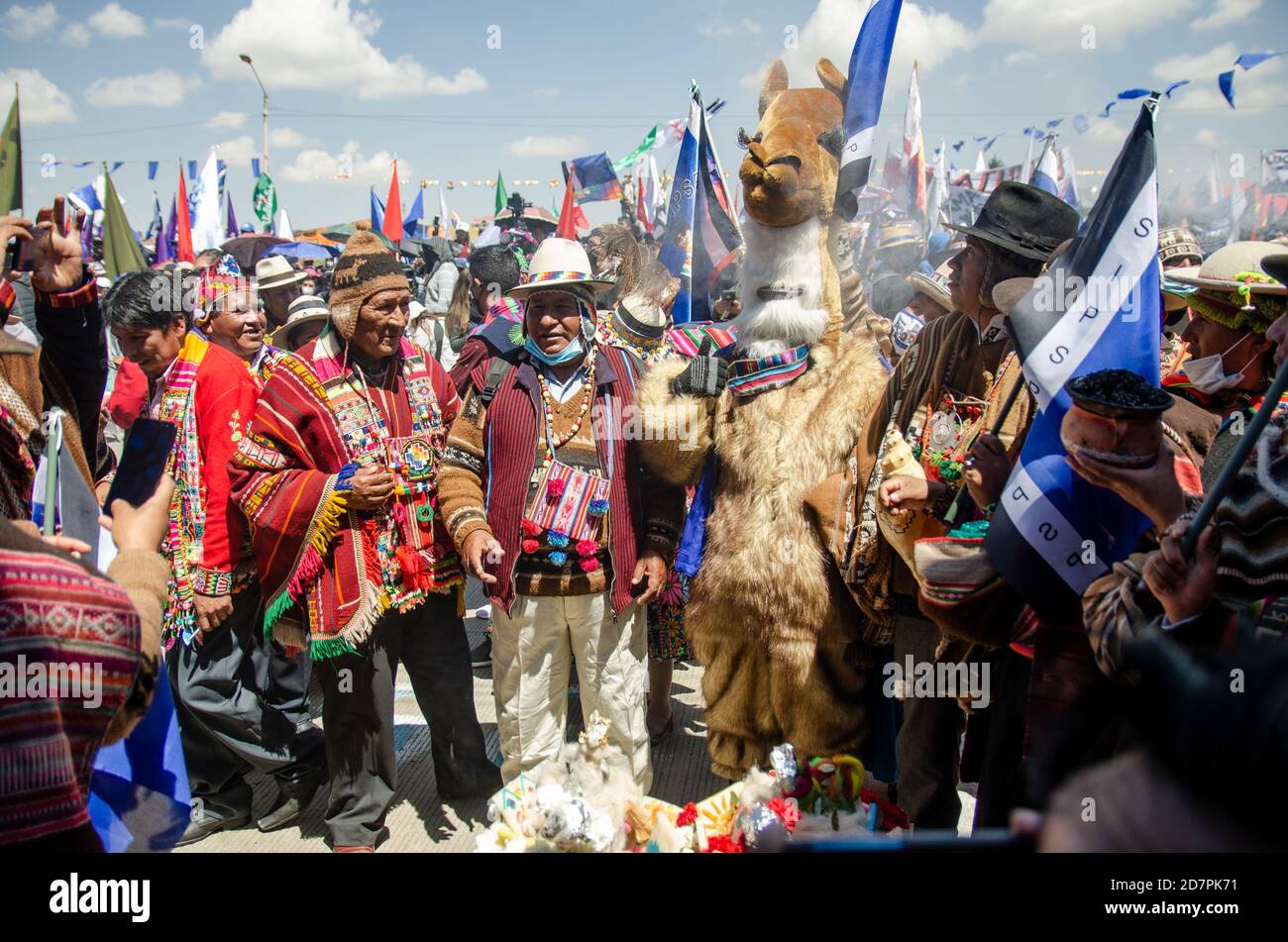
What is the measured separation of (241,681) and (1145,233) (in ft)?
11.9

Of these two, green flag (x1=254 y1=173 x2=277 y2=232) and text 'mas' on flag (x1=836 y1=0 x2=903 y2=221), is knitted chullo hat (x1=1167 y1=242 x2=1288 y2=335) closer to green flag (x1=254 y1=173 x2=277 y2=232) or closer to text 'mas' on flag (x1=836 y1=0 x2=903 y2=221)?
text 'mas' on flag (x1=836 y1=0 x2=903 y2=221)

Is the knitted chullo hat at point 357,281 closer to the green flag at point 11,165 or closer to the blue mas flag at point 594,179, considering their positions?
the green flag at point 11,165

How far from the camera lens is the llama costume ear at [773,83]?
11.8ft

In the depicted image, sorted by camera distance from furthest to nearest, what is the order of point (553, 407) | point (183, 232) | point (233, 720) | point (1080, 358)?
point (183, 232)
point (233, 720)
point (553, 407)
point (1080, 358)

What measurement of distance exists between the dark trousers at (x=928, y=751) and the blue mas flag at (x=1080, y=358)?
0.89 meters

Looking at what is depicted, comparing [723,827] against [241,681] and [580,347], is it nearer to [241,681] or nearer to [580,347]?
[580,347]

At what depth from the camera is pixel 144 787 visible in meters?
1.94

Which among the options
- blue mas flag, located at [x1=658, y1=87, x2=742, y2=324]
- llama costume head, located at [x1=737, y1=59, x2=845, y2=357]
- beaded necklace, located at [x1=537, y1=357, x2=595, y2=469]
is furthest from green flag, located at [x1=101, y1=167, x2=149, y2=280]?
llama costume head, located at [x1=737, y1=59, x2=845, y2=357]

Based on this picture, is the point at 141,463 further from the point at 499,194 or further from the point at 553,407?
the point at 499,194

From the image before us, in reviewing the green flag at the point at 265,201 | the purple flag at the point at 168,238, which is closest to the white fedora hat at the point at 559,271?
the purple flag at the point at 168,238

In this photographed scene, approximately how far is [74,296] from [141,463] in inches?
24.5

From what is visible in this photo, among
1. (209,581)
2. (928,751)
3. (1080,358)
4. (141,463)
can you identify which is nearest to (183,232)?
(209,581)

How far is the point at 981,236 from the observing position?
8.61 ft
